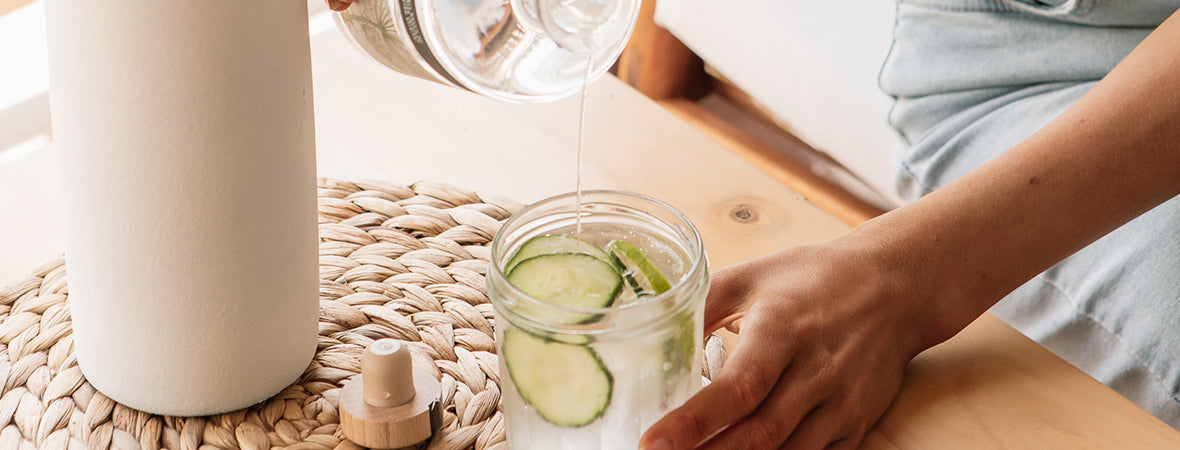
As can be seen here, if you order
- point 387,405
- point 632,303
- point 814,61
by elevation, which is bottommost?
point 814,61

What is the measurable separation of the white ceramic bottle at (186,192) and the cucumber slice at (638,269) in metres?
0.14

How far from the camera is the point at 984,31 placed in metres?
0.89

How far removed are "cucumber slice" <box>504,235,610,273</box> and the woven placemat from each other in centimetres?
12

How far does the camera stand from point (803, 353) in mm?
547

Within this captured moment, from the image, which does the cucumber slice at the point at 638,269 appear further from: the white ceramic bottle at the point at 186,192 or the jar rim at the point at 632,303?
the white ceramic bottle at the point at 186,192

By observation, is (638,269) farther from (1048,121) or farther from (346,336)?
(1048,121)

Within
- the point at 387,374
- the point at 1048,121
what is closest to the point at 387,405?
the point at 387,374

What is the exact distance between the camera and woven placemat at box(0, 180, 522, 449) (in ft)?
1.74

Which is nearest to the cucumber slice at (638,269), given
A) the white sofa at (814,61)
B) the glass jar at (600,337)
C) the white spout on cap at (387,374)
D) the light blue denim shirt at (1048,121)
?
the glass jar at (600,337)

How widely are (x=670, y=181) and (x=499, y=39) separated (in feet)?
0.98

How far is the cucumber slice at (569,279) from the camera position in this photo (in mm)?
445

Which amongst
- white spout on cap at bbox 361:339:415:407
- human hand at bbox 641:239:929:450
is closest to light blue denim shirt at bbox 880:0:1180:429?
human hand at bbox 641:239:929:450

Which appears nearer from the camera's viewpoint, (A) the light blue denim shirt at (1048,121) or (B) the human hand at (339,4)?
(B) the human hand at (339,4)

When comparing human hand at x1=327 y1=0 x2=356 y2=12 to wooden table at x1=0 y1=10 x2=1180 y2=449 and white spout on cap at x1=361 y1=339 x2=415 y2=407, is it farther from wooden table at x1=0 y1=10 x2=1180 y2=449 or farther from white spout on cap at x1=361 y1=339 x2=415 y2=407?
wooden table at x1=0 y1=10 x2=1180 y2=449
